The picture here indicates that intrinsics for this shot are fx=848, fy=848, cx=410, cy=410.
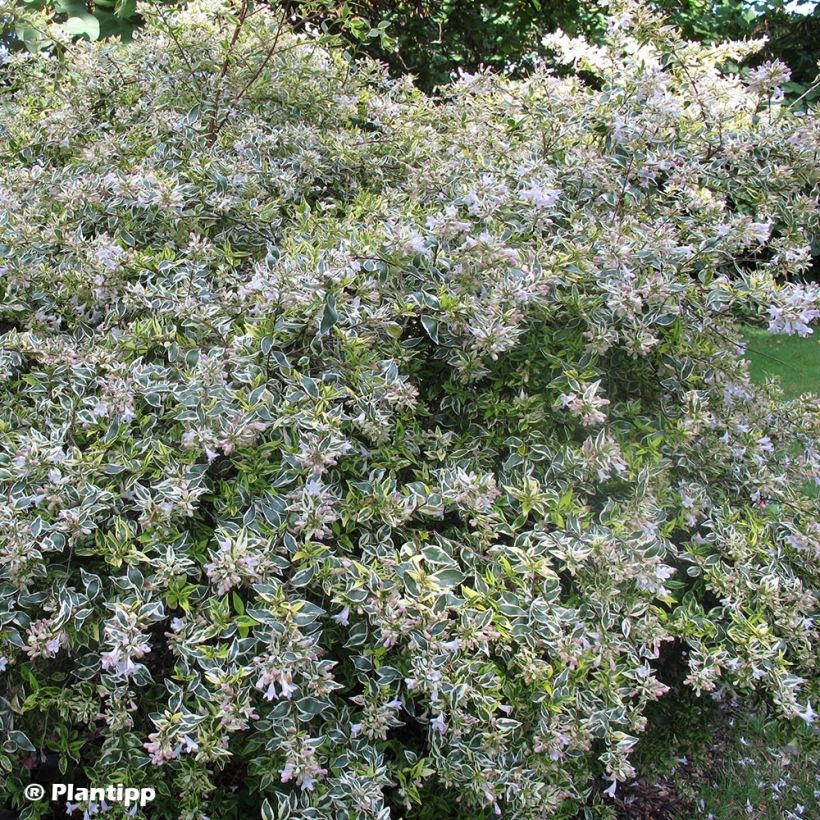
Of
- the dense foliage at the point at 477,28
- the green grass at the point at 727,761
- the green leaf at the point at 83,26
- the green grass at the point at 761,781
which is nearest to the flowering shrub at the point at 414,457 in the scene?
the green grass at the point at 727,761

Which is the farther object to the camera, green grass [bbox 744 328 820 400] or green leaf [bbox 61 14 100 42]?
green grass [bbox 744 328 820 400]

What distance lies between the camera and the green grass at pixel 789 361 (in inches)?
229

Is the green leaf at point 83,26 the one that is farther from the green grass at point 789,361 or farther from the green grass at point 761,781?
the green grass at point 761,781

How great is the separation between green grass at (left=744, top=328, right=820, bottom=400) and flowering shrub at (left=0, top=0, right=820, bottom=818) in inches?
131

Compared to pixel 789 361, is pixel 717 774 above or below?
below

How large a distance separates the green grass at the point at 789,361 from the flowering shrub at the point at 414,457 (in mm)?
3321

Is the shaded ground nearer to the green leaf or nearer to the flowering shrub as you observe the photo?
the flowering shrub

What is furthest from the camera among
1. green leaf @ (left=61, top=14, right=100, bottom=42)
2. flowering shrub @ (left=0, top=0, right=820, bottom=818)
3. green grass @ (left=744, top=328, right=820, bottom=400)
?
green grass @ (left=744, top=328, right=820, bottom=400)

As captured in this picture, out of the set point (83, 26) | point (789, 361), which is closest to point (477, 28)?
point (83, 26)

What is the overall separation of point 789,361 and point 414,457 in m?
5.23

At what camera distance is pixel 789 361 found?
653cm

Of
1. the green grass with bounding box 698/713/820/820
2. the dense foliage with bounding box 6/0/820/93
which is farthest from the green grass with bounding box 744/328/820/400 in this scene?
the green grass with bounding box 698/713/820/820

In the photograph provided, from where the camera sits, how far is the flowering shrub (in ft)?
5.94

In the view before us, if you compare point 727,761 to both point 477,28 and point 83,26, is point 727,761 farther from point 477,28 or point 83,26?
point 477,28
